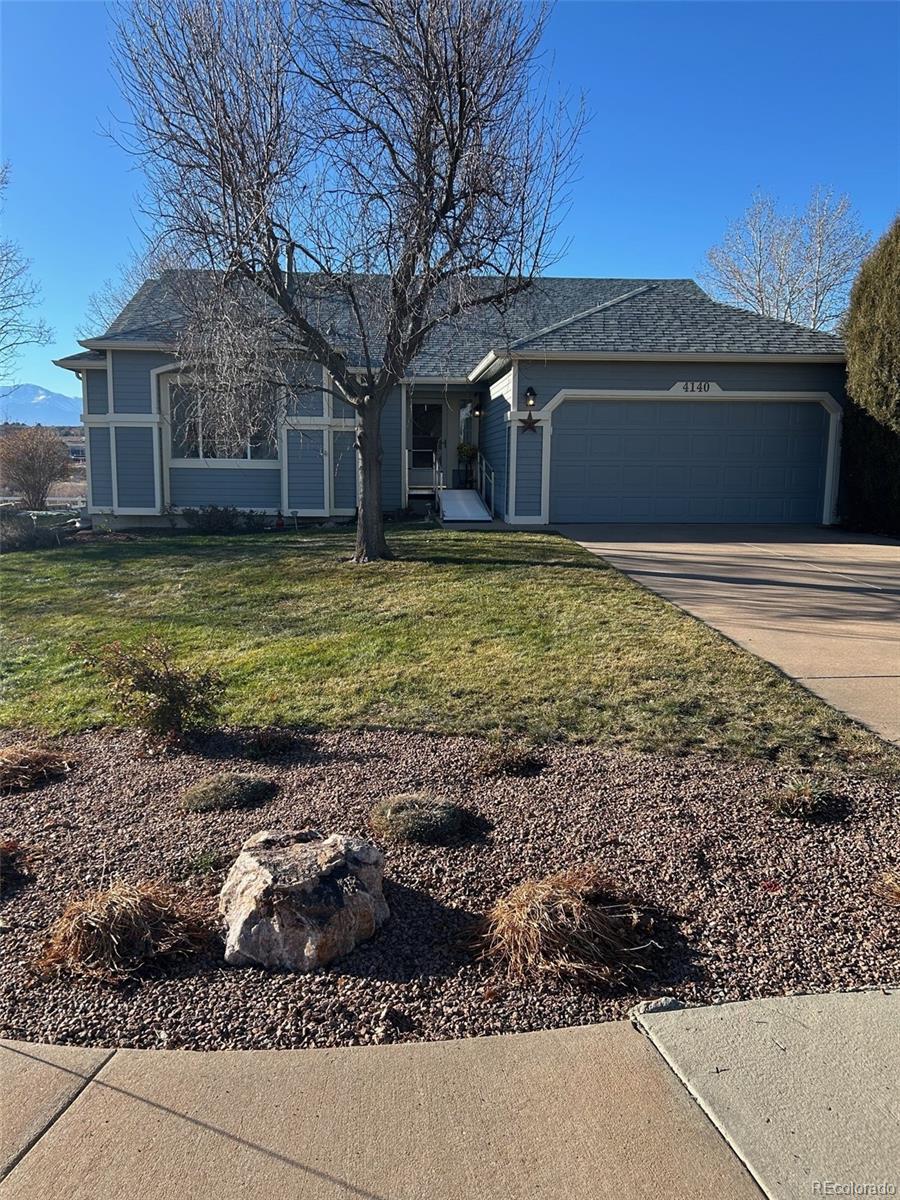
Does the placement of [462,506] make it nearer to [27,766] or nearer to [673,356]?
[673,356]

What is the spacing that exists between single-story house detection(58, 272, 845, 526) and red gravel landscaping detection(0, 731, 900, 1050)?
11098 millimetres

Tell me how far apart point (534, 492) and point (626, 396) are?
2369 mm

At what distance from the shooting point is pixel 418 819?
3.90m

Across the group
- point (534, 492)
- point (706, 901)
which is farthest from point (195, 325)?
point (706, 901)

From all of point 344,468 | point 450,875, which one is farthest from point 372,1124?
point 344,468

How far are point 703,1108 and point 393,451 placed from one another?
52.6 feet

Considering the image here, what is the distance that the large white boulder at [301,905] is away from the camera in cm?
296

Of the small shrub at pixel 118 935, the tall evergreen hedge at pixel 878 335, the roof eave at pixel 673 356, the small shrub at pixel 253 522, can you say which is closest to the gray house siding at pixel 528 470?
the roof eave at pixel 673 356

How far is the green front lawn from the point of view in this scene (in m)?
5.33

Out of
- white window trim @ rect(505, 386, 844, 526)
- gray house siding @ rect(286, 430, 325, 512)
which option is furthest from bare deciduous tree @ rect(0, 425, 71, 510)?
white window trim @ rect(505, 386, 844, 526)

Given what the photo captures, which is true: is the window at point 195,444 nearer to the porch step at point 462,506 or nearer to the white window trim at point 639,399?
the porch step at point 462,506

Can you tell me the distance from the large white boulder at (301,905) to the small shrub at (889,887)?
1.93m

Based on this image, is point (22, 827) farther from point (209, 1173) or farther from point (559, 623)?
point (559, 623)

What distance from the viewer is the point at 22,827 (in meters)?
4.15
